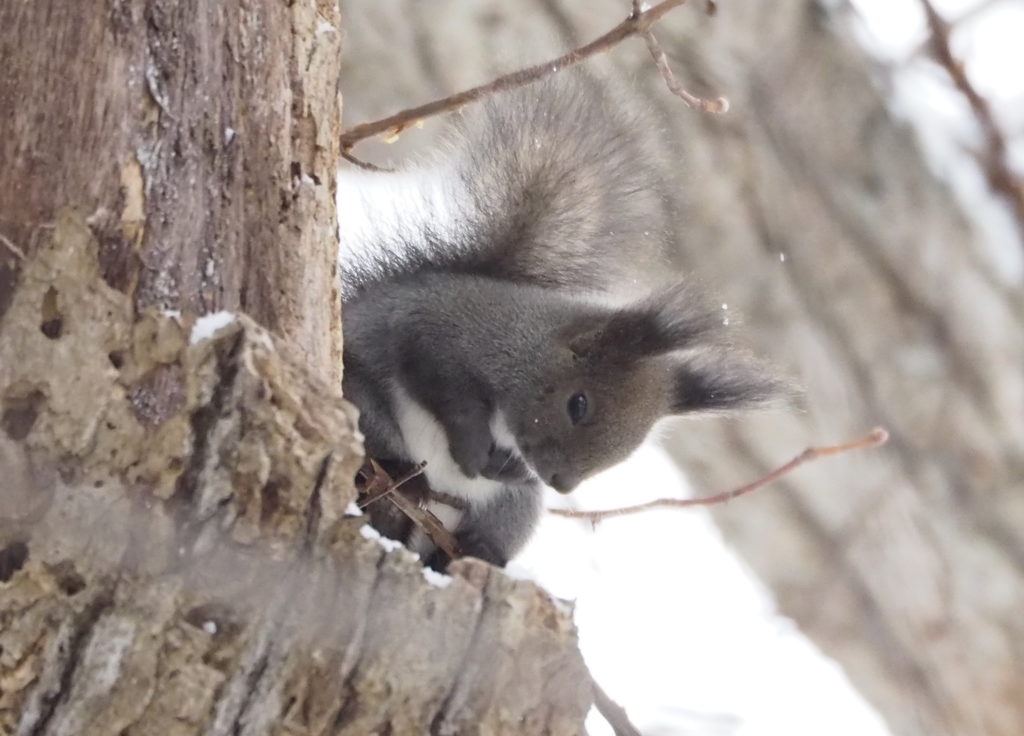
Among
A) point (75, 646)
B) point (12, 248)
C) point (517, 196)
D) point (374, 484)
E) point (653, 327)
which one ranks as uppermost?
point (517, 196)

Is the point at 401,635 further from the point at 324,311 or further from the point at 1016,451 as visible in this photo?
the point at 1016,451

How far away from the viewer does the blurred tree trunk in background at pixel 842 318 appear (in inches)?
103

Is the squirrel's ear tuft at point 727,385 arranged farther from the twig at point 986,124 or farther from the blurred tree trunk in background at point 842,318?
the twig at point 986,124

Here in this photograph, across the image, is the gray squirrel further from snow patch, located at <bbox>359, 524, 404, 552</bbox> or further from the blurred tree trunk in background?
snow patch, located at <bbox>359, 524, 404, 552</bbox>

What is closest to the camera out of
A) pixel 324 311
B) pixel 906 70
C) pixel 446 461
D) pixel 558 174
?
pixel 324 311

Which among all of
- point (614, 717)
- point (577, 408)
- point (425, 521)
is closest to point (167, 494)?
point (614, 717)

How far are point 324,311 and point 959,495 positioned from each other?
2.04 m

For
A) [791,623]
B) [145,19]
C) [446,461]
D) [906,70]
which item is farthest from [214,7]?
[791,623]

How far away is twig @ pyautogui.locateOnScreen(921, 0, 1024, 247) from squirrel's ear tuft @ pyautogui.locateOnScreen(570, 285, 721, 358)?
564 millimetres

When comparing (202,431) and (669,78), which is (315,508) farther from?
(669,78)

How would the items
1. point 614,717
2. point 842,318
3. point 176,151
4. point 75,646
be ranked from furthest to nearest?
point 842,318
point 614,717
point 176,151
point 75,646

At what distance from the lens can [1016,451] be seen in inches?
110

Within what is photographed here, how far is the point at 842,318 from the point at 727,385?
719mm

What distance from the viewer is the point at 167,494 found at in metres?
0.96
